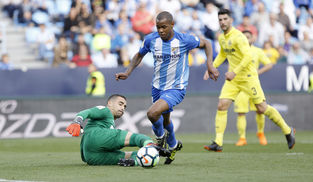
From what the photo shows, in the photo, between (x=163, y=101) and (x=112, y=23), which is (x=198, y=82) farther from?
(x=163, y=101)

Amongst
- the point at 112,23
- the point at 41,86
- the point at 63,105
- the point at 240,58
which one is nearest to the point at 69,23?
the point at 112,23

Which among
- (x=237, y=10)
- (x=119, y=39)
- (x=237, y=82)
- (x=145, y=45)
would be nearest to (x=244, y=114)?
(x=237, y=82)

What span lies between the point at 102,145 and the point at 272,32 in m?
14.6

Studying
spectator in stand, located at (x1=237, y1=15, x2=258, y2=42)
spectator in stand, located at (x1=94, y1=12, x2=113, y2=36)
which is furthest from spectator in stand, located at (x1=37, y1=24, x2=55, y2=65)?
spectator in stand, located at (x1=237, y1=15, x2=258, y2=42)

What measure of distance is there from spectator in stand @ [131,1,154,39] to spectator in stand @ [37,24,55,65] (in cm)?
264

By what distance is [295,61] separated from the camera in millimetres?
21141

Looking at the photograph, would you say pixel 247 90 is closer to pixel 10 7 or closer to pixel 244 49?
pixel 244 49

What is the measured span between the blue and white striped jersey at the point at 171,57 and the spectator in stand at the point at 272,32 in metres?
12.6

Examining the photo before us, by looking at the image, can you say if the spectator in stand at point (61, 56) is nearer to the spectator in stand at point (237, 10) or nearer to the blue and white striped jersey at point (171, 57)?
the spectator in stand at point (237, 10)

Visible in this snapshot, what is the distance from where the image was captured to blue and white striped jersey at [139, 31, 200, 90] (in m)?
9.38

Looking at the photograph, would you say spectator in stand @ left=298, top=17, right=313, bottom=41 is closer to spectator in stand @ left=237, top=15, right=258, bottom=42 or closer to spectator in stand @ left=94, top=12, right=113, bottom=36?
spectator in stand @ left=237, top=15, right=258, bottom=42

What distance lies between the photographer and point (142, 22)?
2130 centimetres

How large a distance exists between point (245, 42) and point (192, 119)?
6.12 meters

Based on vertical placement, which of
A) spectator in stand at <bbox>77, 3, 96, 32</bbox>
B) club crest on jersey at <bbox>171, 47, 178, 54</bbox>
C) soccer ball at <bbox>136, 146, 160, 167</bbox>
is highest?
club crest on jersey at <bbox>171, 47, 178, 54</bbox>
